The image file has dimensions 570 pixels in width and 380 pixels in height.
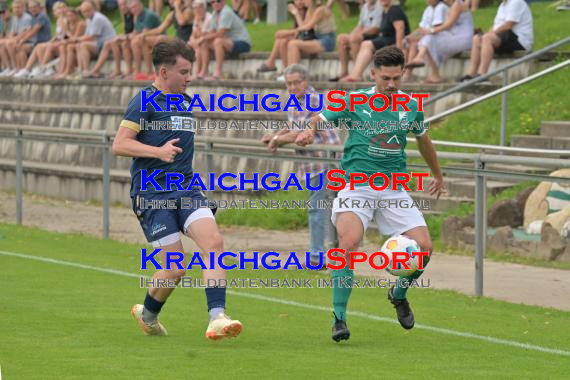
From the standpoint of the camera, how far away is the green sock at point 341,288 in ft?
31.0

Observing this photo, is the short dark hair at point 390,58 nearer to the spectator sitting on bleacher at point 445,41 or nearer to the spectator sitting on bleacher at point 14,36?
the spectator sitting on bleacher at point 445,41

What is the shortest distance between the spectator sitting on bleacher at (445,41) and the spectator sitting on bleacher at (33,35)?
1189 centimetres

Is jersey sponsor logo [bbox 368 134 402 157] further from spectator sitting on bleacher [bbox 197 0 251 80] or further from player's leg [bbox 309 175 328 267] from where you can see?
spectator sitting on bleacher [bbox 197 0 251 80]

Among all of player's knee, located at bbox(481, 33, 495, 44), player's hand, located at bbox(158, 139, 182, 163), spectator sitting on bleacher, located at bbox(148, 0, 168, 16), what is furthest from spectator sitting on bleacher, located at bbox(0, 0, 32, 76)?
player's hand, located at bbox(158, 139, 182, 163)

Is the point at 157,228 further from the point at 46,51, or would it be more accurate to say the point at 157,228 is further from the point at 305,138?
the point at 46,51

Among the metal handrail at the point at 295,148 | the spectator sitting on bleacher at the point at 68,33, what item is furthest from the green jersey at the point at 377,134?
the spectator sitting on bleacher at the point at 68,33

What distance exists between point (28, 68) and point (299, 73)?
16667 mm

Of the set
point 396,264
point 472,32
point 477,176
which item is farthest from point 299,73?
point 472,32

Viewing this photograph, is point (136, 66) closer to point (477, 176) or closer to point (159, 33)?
point (159, 33)

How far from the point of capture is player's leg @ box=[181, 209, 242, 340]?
28.8 feet

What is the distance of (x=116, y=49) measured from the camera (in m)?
27.0

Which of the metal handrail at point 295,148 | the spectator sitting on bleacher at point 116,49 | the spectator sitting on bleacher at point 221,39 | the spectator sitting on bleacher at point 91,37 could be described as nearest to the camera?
the metal handrail at point 295,148

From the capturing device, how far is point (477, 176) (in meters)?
12.5

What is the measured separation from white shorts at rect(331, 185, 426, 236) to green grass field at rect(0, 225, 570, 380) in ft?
2.61
